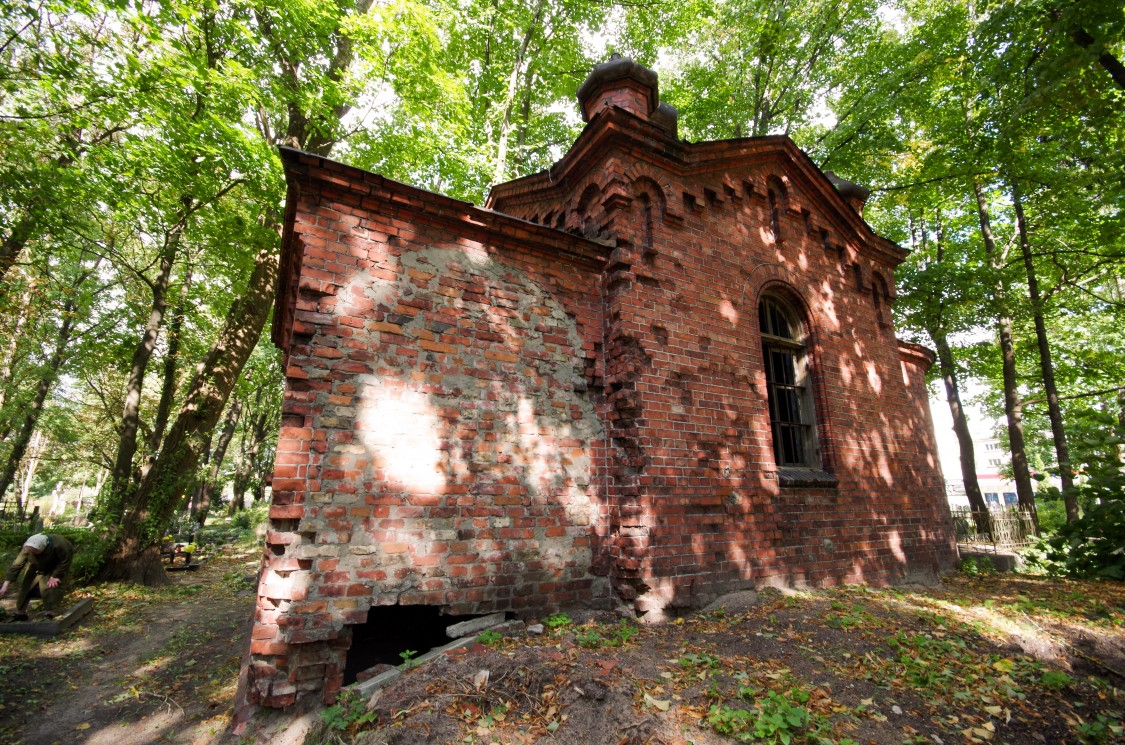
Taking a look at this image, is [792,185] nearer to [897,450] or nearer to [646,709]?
[897,450]

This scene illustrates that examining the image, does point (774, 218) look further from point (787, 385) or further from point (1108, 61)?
point (1108, 61)

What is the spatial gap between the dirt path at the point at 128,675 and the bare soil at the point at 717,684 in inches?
1.2

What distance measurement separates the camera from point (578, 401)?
5.36m

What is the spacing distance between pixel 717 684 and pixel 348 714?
247 centimetres

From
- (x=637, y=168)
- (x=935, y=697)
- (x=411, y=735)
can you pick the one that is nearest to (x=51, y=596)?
(x=411, y=735)

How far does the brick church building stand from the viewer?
4027 millimetres

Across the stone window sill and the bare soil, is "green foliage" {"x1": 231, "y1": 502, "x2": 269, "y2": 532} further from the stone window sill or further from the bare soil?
the stone window sill

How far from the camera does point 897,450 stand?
7.77 meters

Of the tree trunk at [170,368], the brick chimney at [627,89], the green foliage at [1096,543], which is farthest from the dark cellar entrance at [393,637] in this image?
the tree trunk at [170,368]

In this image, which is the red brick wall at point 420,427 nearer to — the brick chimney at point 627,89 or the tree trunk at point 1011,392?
the brick chimney at point 627,89

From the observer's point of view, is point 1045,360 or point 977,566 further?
point 1045,360

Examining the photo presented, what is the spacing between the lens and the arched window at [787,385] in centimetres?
688

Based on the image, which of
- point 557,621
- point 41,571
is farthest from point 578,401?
point 41,571

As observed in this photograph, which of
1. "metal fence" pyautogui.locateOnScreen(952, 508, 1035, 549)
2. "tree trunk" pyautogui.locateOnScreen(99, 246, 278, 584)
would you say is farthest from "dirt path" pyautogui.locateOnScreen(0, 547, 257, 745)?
"metal fence" pyautogui.locateOnScreen(952, 508, 1035, 549)
